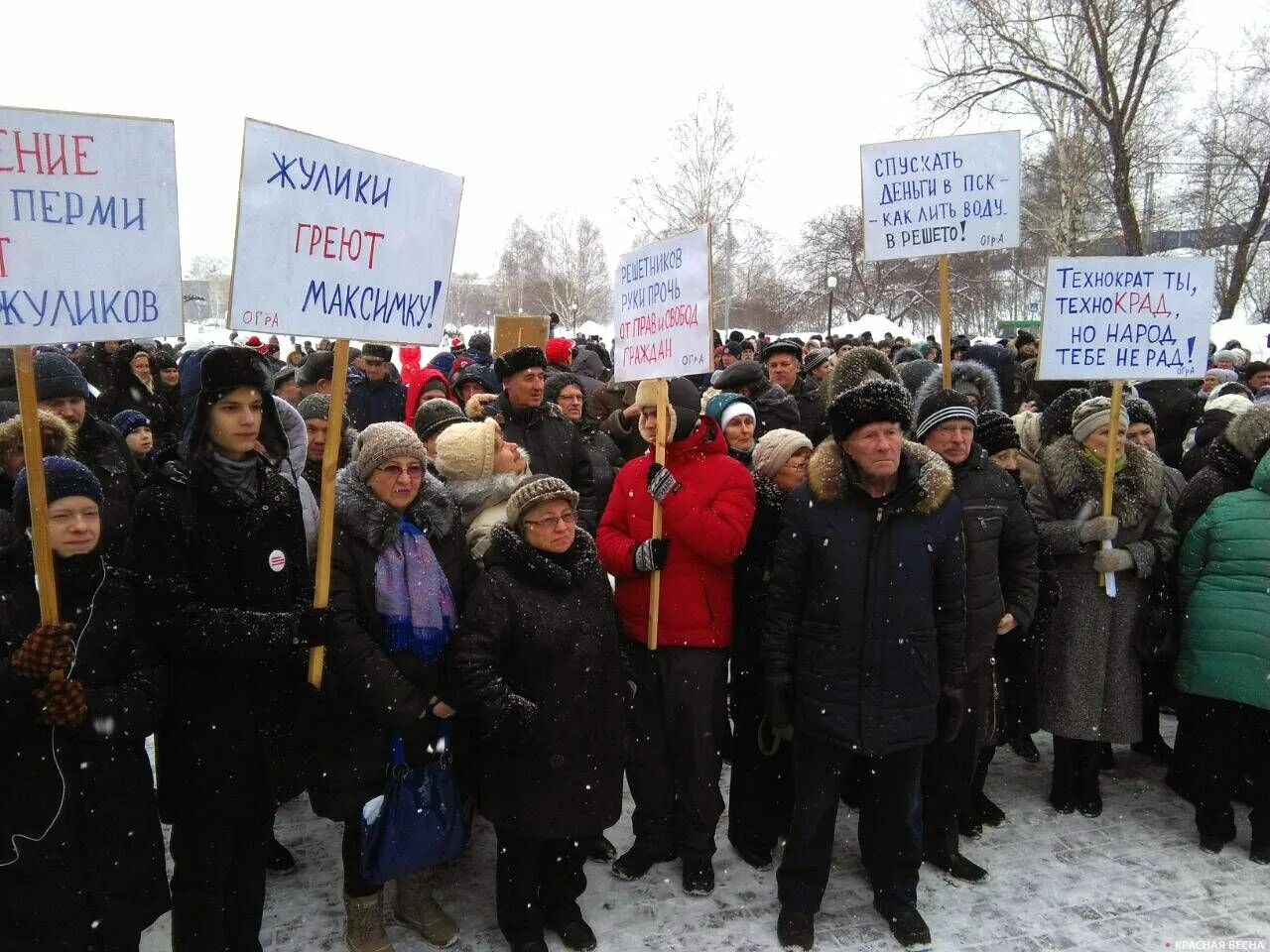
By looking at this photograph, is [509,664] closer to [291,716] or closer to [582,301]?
[291,716]

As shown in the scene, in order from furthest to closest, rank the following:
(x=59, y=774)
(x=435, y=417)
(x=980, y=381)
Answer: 1. (x=980, y=381)
2. (x=435, y=417)
3. (x=59, y=774)

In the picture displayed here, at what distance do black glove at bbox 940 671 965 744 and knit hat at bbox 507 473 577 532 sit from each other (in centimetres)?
165

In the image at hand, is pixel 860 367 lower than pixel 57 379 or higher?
higher

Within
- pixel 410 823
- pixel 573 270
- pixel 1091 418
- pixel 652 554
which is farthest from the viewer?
pixel 573 270

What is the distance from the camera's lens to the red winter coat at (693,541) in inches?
146

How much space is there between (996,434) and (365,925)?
3482 mm

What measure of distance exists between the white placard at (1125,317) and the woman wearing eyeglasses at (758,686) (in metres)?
1.58

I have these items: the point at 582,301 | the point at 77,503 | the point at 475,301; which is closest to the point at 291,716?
the point at 77,503

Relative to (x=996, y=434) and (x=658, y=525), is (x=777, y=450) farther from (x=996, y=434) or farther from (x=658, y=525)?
(x=996, y=434)

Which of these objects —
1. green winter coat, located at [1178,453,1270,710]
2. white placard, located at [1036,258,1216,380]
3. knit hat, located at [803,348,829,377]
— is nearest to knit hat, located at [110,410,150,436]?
white placard, located at [1036,258,1216,380]

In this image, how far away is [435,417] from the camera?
4578mm

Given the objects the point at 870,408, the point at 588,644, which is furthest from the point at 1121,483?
the point at 588,644

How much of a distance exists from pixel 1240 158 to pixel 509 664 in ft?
95.0

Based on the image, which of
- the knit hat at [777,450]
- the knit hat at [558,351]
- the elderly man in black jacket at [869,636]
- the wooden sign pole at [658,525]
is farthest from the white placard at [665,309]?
the knit hat at [558,351]
